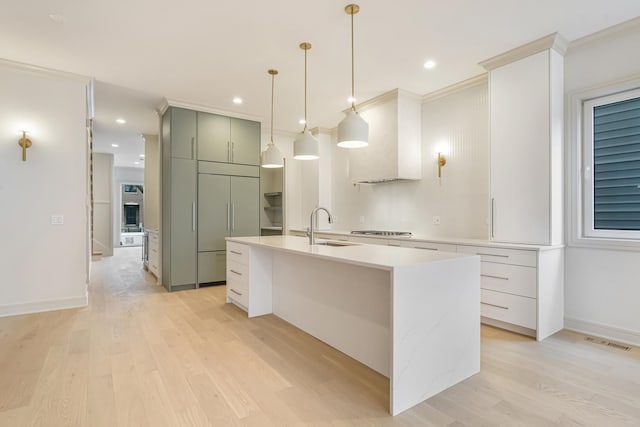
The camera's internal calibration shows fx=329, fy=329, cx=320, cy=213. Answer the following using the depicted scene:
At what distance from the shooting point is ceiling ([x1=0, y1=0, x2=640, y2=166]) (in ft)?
8.63

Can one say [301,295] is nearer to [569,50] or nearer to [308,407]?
[308,407]

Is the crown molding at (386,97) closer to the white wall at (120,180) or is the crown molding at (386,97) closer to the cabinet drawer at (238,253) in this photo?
the cabinet drawer at (238,253)

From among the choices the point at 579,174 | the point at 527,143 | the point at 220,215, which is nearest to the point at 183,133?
the point at 220,215

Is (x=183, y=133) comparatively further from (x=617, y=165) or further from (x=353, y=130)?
(x=617, y=165)

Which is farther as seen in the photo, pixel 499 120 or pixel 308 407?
pixel 499 120

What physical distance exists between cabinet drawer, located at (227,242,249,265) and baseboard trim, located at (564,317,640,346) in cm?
328

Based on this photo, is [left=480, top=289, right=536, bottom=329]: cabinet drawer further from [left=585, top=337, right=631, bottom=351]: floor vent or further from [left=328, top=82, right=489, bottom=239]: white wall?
[left=328, top=82, right=489, bottom=239]: white wall

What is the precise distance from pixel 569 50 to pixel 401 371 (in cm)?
340

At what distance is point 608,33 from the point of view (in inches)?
115

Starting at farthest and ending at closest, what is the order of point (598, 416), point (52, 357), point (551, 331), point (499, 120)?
point (499, 120) → point (551, 331) → point (52, 357) → point (598, 416)

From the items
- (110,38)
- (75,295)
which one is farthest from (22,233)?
(110,38)

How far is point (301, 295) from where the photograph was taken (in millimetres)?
3156

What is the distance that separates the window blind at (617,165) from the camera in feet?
9.59

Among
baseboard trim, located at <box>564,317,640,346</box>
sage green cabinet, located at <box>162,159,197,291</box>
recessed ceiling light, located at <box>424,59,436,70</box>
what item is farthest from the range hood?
sage green cabinet, located at <box>162,159,197,291</box>
